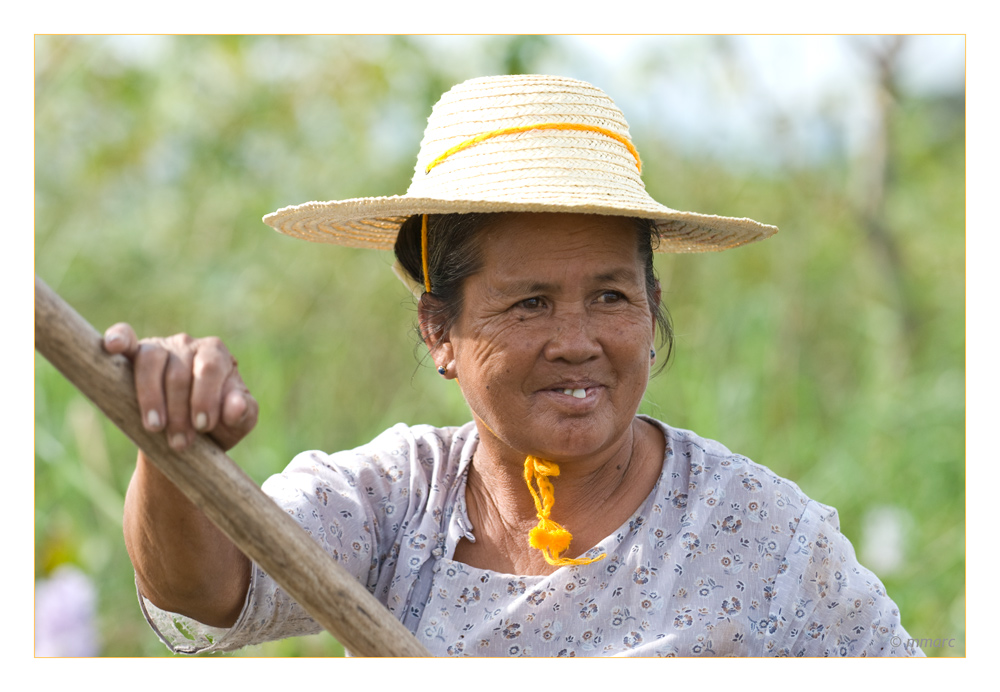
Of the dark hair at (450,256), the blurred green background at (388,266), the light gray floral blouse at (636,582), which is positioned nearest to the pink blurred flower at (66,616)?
the blurred green background at (388,266)

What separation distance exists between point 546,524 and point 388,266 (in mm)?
2414

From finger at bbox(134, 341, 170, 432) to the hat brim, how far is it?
610mm

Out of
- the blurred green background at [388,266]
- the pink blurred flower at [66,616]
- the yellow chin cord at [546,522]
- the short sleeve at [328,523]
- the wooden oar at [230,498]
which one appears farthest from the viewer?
the blurred green background at [388,266]

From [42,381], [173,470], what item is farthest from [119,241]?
[173,470]

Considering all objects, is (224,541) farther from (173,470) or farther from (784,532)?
(784,532)

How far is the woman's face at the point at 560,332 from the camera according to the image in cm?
167

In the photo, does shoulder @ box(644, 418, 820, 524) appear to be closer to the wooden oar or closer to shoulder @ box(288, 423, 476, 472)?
shoulder @ box(288, 423, 476, 472)

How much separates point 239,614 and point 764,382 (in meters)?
2.70

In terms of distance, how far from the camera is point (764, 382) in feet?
12.5

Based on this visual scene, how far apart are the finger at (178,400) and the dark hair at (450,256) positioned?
677 mm

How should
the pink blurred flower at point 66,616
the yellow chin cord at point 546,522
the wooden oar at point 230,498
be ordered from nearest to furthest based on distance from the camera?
the wooden oar at point 230,498 → the yellow chin cord at point 546,522 → the pink blurred flower at point 66,616

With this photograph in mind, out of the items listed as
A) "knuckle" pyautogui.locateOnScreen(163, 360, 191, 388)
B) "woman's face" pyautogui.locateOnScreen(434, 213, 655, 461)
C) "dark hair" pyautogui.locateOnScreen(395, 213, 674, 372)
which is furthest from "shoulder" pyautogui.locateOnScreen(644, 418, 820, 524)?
"knuckle" pyautogui.locateOnScreen(163, 360, 191, 388)

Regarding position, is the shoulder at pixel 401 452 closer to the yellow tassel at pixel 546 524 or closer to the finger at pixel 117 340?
the yellow tassel at pixel 546 524

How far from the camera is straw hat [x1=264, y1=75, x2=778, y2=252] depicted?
1664mm
